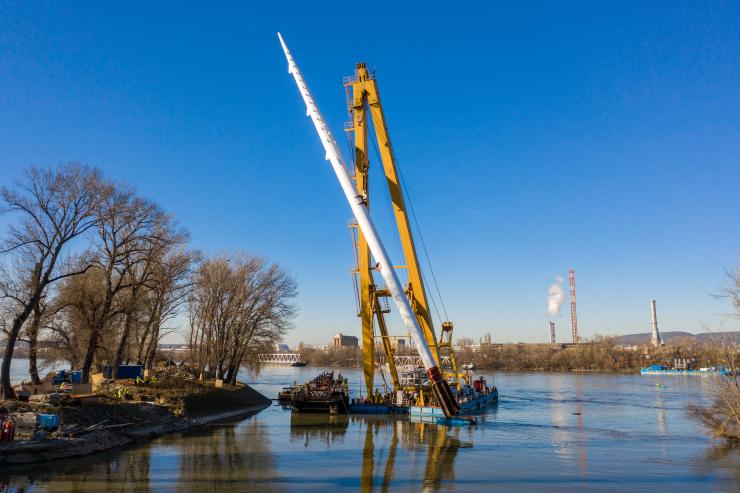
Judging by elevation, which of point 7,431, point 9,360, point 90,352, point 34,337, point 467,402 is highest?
point 34,337

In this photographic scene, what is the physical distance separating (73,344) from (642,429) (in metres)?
37.5

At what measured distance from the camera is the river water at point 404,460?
2055 cm

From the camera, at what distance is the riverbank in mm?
22562

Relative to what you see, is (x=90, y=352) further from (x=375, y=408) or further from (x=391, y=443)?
(x=375, y=408)

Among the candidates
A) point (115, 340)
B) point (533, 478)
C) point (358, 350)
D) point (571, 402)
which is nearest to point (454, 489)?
point (533, 478)

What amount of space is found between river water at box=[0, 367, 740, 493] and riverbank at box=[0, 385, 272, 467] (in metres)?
0.83

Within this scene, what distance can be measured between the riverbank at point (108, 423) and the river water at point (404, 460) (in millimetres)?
827

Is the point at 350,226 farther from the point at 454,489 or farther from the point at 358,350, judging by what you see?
the point at 358,350

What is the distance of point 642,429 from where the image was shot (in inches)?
1435

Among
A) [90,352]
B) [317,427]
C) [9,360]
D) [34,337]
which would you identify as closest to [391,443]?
[317,427]

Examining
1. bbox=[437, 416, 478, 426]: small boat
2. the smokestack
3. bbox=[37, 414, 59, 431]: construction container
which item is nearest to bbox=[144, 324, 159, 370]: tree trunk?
bbox=[37, 414, 59, 431]: construction container

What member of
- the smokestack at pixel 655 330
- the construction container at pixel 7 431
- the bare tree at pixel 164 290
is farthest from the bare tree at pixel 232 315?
the smokestack at pixel 655 330

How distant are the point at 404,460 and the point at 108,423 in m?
14.6

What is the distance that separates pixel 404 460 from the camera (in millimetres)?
25438
